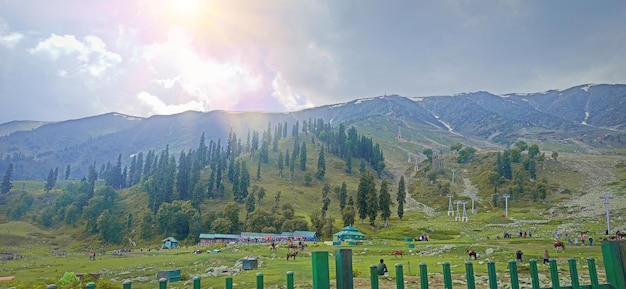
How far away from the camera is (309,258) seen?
4225 cm

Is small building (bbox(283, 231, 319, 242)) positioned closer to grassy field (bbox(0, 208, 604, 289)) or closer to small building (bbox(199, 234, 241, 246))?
grassy field (bbox(0, 208, 604, 289))

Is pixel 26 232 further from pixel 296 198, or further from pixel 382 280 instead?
pixel 382 280

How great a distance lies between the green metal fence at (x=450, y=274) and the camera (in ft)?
15.4

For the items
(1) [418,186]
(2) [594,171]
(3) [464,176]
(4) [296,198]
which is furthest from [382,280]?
(2) [594,171]

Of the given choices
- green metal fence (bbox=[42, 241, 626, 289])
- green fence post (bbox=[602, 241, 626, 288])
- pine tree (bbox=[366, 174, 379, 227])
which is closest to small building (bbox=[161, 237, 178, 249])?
pine tree (bbox=[366, 174, 379, 227])


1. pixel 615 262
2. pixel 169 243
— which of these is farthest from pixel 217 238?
pixel 615 262

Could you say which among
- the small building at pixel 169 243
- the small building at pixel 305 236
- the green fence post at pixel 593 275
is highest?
the green fence post at pixel 593 275

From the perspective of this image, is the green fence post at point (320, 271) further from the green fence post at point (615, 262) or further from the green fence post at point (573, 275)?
the green fence post at point (615, 262)

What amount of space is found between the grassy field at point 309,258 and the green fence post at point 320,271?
17.6 m

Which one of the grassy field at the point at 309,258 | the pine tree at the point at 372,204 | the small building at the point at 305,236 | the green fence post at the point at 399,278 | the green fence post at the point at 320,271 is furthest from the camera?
the pine tree at the point at 372,204

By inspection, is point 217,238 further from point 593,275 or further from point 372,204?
point 593,275

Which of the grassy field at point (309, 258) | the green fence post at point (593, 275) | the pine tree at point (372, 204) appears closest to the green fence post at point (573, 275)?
the green fence post at point (593, 275)

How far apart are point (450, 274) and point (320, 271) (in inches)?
70.9

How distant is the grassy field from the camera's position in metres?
27.6
